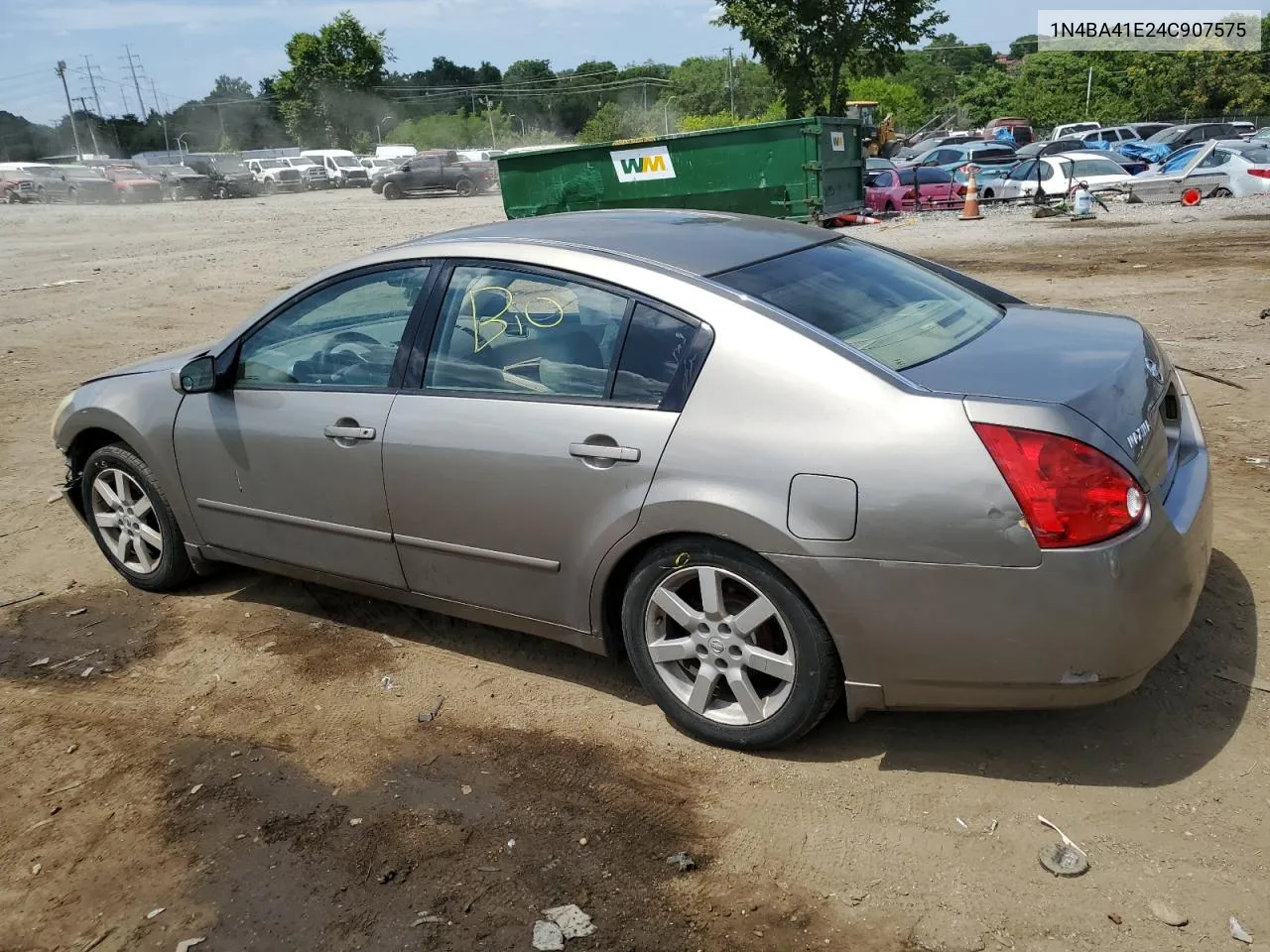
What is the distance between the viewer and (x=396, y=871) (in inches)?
118

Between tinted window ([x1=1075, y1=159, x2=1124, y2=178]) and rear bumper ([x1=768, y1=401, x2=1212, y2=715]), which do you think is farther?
tinted window ([x1=1075, y1=159, x2=1124, y2=178])

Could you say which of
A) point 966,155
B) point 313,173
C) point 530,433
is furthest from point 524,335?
point 313,173

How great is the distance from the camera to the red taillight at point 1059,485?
9.14ft

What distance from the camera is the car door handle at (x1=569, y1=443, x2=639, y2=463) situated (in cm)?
332

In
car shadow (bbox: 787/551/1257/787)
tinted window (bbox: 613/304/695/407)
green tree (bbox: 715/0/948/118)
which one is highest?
green tree (bbox: 715/0/948/118)

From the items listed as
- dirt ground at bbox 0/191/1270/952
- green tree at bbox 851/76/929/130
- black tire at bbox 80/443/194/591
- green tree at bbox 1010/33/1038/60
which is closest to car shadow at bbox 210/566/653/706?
dirt ground at bbox 0/191/1270/952

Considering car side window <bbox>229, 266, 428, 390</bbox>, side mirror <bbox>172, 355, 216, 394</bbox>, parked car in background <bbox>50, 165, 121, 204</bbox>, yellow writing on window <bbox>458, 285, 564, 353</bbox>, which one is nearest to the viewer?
yellow writing on window <bbox>458, 285, 564, 353</bbox>

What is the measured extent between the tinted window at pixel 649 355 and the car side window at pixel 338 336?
0.96 m

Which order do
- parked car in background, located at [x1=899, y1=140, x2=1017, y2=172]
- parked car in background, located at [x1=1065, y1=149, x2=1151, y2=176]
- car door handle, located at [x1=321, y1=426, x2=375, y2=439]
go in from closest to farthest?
car door handle, located at [x1=321, y1=426, x2=375, y2=439], parked car in background, located at [x1=1065, y1=149, x2=1151, y2=176], parked car in background, located at [x1=899, y1=140, x2=1017, y2=172]

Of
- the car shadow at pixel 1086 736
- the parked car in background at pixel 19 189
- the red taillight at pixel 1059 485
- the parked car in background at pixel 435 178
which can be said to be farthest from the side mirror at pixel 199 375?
the parked car in background at pixel 19 189

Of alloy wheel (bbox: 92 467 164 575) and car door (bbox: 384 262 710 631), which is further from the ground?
car door (bbox: 384 262 710 631)

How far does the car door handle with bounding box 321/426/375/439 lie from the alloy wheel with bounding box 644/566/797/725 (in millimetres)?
1240

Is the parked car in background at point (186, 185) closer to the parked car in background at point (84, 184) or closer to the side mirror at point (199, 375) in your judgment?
the parked car in background at point (84, 184)

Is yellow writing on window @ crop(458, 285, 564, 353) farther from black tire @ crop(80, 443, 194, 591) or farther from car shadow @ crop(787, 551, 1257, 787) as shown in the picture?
black tire @ crop(80, 443, 194, 591)
